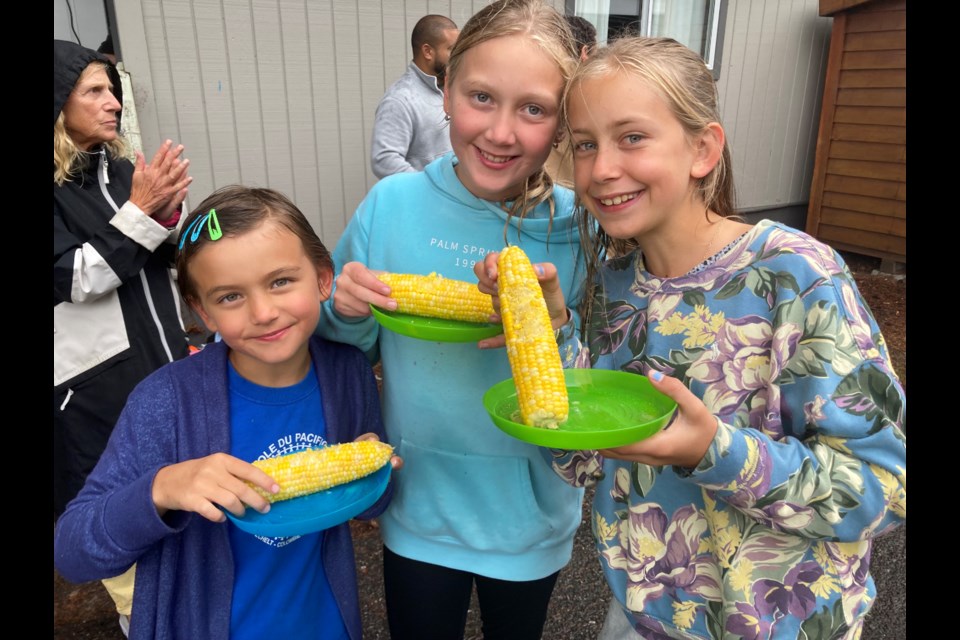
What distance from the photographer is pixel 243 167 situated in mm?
5895

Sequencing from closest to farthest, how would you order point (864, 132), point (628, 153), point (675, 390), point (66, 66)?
point (675, 390), point (628, 153), point (66, 66), point (864, 132)

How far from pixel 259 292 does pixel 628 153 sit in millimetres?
1060

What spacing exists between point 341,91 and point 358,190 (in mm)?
969

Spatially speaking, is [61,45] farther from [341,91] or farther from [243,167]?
[341,91]

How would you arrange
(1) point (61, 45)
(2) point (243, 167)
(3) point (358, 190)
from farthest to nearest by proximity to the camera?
(3) point (358, 190), (2) point (243, 167), (1) point (61, 45)

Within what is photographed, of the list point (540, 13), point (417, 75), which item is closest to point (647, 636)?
point (540, 13)

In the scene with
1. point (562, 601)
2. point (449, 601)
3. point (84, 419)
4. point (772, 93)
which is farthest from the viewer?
point (772, 93)

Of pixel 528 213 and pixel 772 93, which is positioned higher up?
pixel 772 93

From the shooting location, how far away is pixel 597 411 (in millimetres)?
1615

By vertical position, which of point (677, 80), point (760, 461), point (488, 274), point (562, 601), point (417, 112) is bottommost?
point (562, 601)

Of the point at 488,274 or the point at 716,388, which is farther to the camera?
the point at 488,274

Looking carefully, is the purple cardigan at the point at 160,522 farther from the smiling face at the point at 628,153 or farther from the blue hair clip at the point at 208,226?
the smiling face at the point at 628,153

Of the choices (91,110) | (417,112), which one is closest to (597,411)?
(91,110)

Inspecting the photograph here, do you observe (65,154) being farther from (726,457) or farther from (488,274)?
(726,457)
